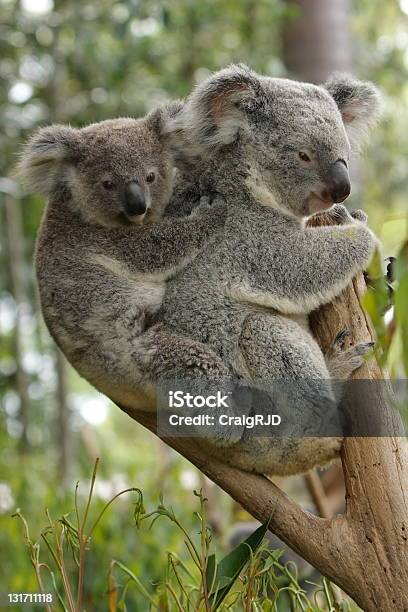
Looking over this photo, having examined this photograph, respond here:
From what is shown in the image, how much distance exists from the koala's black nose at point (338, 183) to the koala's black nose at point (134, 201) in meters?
0.64

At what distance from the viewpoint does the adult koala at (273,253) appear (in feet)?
8.23

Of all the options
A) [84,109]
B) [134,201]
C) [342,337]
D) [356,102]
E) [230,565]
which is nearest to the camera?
[230,565]

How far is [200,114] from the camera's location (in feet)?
8.89

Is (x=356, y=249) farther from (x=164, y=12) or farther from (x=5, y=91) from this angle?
(x=5, y=91)

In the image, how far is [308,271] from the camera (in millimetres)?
2568

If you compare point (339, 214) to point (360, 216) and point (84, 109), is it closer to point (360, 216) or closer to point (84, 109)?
point (360, 216)

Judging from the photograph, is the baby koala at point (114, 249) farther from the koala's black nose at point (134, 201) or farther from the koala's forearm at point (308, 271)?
the koala's forearm at point (308, 271)

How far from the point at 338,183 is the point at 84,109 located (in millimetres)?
4561

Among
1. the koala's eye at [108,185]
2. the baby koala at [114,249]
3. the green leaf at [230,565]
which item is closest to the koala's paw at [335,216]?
the baby koala at [114,249]

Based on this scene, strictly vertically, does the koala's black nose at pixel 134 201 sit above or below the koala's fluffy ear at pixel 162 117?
below

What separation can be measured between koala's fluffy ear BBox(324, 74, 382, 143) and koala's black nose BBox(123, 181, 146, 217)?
0.85 meters

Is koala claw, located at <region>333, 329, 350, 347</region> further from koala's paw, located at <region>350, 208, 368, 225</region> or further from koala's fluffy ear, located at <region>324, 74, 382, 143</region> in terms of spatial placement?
koala's fluffy ear, located at <region>324, 74, 382, 143</region>

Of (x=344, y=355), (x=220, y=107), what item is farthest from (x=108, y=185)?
(x=344, y=355)

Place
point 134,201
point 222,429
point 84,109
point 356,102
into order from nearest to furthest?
point 222,429
point 134,201
point 356,102
point 84,109
